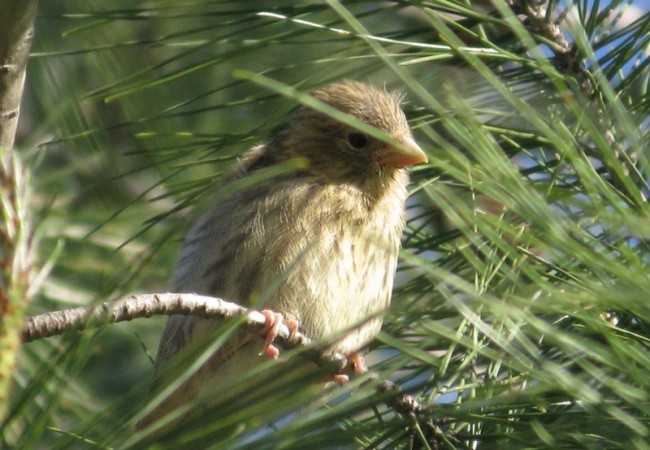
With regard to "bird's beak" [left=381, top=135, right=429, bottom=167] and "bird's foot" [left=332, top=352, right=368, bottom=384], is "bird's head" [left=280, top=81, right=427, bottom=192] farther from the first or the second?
"bird's foot" [left=332, top=352, right=368, bottom=384]

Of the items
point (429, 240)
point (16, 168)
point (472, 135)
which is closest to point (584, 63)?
point (429, 240)

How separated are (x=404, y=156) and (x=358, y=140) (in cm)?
34

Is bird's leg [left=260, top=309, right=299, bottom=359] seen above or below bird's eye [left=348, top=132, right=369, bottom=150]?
below

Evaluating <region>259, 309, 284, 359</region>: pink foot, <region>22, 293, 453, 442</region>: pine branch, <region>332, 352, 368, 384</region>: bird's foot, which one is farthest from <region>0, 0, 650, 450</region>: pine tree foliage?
<region>259, 309, 284, 359</region>: pink foot

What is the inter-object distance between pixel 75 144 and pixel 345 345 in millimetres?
1271

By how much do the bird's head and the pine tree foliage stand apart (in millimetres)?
194

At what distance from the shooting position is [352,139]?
395cm

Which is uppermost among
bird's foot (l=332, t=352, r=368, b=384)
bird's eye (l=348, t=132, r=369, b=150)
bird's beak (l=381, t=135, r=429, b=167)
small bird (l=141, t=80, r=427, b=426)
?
bird's eye (l=348, t=132, r=369, b=150)

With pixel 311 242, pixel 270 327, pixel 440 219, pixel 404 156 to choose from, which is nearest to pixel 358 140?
pixel 404 156

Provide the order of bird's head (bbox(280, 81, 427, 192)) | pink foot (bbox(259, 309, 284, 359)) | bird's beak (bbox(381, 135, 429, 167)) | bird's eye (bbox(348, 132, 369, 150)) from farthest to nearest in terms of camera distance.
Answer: bird's eye (bbox(348, 132, 369, 150)), bird's head (bbox(280, 81, 427, 192)), bird's beak (bbox(381, 135, 429, 167)), pink foot (bbox(259, 309, 284, 359))

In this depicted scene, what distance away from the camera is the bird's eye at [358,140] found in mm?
3916

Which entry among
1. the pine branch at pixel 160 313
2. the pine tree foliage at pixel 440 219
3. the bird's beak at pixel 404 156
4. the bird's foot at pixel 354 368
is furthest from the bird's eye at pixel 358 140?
the pine branch at pixel 160 313

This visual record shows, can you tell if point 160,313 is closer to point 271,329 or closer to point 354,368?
point 271,329

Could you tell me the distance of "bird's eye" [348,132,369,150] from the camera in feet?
12.8
